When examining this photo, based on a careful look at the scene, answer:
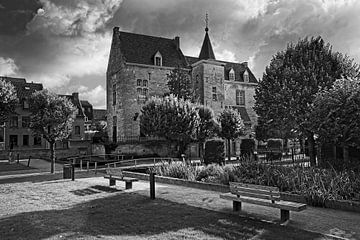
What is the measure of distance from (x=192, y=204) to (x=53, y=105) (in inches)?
515

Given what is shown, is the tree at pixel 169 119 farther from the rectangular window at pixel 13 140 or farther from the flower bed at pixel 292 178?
the rectangular window at pixel 13 140

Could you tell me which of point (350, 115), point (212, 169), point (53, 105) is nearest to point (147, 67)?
point (53, 105)

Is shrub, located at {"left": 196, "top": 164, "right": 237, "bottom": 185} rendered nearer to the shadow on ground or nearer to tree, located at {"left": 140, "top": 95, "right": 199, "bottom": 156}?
the shadow on ground

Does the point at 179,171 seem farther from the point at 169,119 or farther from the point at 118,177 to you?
the point at 169,119

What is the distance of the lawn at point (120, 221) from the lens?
5984 mm

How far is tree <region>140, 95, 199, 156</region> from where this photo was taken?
23641mm

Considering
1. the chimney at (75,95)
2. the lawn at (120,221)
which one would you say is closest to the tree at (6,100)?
the lawn at (120,221)

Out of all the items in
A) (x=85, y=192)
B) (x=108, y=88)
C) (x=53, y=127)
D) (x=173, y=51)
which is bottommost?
(x=85, y=192)

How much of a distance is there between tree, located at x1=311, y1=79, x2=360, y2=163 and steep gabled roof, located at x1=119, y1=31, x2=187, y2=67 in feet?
84.1

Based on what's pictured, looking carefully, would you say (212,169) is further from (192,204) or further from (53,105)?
(53,105)

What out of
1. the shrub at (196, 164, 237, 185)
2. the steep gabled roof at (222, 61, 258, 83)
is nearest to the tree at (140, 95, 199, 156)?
the shrub at (196, 164, 237, 185)

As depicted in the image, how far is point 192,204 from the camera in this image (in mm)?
8773

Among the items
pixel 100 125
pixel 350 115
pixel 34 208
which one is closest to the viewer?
pixel 34 208

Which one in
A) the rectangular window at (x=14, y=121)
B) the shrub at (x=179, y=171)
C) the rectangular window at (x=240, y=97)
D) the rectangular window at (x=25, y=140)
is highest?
the rectangular window at (x=240, y=97)
